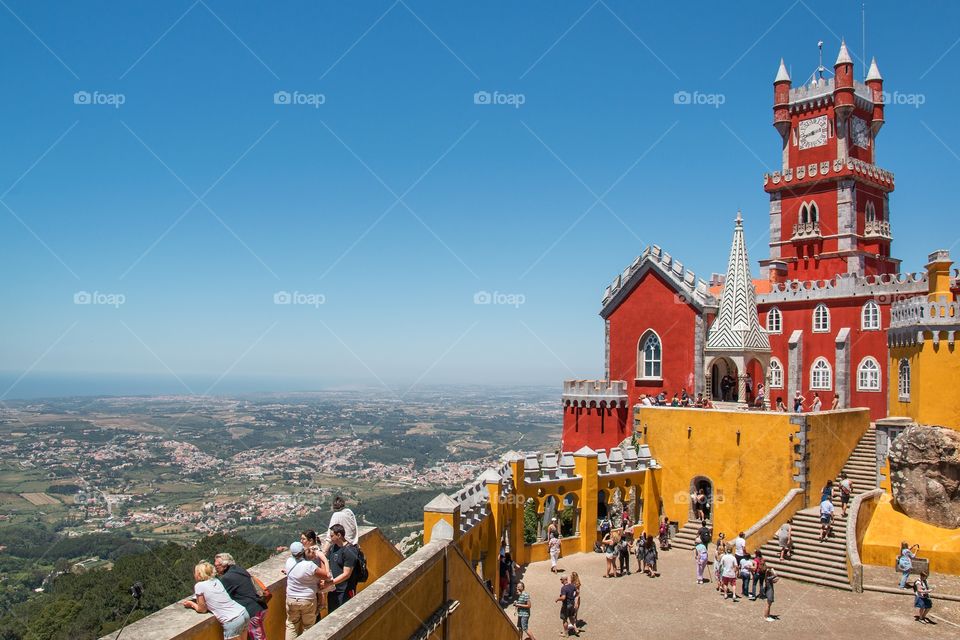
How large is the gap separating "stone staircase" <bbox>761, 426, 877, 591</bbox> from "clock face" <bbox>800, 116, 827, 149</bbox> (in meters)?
19.6

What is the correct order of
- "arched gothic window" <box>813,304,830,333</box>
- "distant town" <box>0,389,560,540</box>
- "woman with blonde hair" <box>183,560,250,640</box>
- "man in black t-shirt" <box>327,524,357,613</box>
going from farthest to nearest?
"distant town" <box>0,389,560,540</box> → "arched gothic window" <box>813,304,830,333</box> → "man in black t-shirt" <box>327,524,357,613</box> → "woman with blonde hair" <box>183,560,250,640</box>

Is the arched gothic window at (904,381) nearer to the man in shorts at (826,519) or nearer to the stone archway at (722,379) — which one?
the stone archway at (722,379)

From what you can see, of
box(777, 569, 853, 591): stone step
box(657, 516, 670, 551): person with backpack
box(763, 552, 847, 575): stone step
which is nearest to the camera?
box(777, 569, 853, 591): stone step

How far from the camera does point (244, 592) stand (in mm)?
6840

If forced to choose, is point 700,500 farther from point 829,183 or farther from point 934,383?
point 829,183

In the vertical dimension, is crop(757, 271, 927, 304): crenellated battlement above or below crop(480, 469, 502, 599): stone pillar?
above

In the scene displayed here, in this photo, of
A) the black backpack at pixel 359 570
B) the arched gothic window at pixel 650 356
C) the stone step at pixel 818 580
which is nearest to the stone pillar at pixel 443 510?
the black backpack at pixel 359 570

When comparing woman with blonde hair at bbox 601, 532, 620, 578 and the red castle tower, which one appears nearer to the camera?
woman with blonde hair at bbox 601, 532, 620, 578

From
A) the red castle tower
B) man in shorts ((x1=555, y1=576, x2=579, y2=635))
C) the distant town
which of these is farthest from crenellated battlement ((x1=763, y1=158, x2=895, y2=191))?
the distant town

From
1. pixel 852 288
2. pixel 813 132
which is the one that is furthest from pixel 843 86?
pixel 852 288

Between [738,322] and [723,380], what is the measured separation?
Answer: 325cm

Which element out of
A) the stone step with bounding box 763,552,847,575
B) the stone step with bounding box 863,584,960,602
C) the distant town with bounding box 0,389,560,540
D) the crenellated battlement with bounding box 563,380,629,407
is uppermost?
the crenellated battlement with bounding box 563,380,629,407

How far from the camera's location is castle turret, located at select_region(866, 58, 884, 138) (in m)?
37.2

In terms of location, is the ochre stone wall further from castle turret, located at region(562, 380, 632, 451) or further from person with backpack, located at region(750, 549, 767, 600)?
castle turret, located at region(562, 380, 632, 451)
